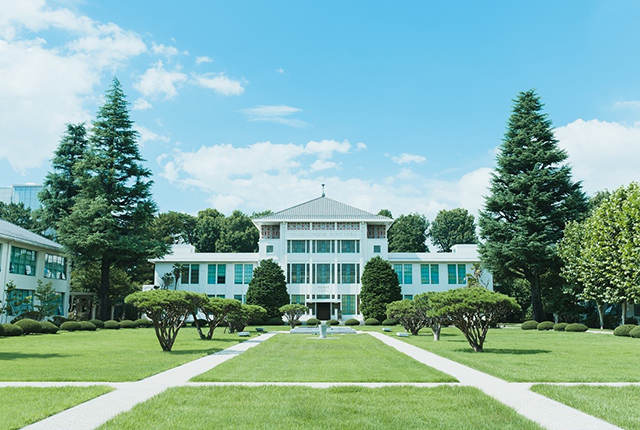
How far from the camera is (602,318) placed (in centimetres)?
3819

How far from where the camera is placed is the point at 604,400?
908 cm

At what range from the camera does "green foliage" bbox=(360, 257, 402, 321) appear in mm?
45656

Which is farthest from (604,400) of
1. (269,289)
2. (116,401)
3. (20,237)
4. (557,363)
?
(269,289)

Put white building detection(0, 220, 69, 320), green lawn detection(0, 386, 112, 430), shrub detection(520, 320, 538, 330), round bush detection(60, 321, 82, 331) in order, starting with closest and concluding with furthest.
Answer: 1. green lawn detection(0, 386, 112, 430)
2. round bush detection(60, 321, 82, 331)
3. white building detection(0, 220, 69, 320)
4. shrub detection(520, 320, 538, 330)

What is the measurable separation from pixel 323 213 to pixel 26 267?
25.4m

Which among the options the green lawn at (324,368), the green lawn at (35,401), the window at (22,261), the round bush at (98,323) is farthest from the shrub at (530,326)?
the window at (22,261)

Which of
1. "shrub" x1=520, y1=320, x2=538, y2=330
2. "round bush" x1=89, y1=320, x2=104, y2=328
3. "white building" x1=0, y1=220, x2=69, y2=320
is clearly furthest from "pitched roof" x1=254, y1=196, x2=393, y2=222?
"round bush" x1=89, y1=320, x2=104, y2=328

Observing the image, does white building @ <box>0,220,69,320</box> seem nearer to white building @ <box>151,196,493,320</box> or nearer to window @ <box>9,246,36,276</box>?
window @ <box>9,246,36,276</box>

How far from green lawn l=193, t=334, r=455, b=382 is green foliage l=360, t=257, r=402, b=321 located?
87.4ft

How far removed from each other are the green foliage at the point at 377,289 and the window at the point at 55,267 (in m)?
24.6

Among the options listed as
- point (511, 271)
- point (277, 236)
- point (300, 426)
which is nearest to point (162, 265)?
point (277, 236)

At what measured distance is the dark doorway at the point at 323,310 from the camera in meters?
51.3

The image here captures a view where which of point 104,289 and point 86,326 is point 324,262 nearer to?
point 104,289

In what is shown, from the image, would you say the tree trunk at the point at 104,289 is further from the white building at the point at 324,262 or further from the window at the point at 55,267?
the white building at the point at 324,262
